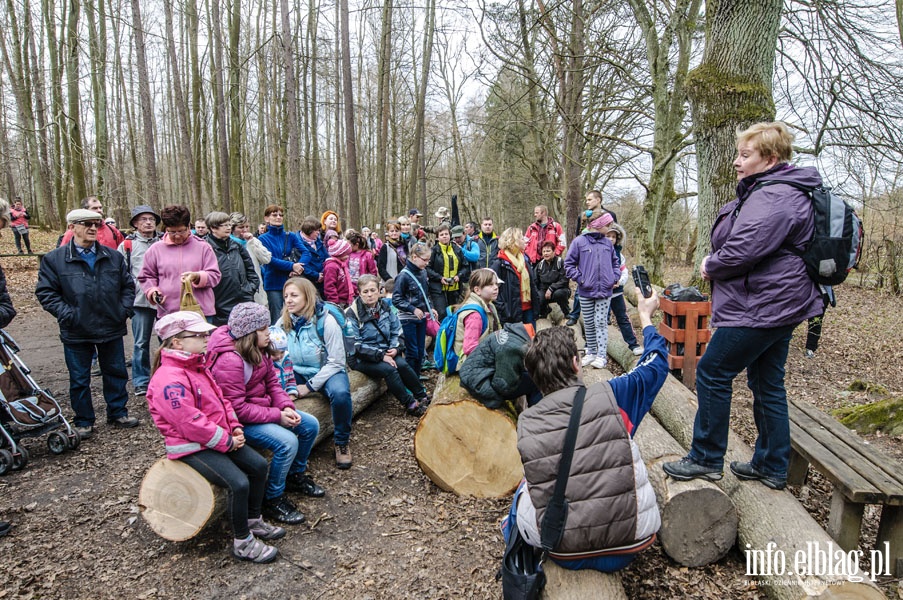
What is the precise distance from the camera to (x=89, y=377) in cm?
450

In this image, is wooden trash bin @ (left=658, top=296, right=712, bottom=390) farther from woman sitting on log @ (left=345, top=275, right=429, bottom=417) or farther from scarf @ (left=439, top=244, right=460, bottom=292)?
scarf @ (left=439, top=244, right=460, bottom=292)

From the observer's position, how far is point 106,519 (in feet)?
11.1

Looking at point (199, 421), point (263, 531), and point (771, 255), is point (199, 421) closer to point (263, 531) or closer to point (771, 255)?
point (263, 531)

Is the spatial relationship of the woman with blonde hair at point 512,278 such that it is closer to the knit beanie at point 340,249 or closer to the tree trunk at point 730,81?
the knit beanie at point 340,249

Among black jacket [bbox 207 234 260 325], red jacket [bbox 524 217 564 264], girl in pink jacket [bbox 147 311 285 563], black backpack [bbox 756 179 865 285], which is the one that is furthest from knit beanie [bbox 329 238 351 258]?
black backpack [bbox 756 179 865 285]

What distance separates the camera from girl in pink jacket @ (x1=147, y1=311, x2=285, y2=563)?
2.87 m

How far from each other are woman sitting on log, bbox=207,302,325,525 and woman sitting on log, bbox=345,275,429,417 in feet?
4.59

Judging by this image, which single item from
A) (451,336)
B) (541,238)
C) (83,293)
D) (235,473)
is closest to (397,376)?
(451,336)

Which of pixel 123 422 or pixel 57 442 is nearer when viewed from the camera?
pixel 57 442

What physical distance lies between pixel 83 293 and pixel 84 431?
4.05 ft

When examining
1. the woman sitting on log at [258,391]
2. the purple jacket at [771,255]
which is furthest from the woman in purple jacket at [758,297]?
the woman sitting on log at [258,391]

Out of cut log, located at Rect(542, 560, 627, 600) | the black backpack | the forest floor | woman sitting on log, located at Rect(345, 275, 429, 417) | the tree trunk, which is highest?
the tree trunk

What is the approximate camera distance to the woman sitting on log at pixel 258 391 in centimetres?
329

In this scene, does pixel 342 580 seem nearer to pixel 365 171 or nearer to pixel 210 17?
pixel 210 17
